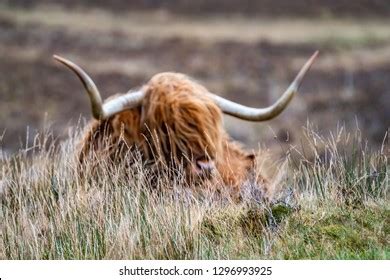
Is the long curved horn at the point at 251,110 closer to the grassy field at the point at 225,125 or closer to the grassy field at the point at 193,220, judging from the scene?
the grassy field at the point at 225,125

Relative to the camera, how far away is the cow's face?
7.04 m

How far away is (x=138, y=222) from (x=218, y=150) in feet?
4.70

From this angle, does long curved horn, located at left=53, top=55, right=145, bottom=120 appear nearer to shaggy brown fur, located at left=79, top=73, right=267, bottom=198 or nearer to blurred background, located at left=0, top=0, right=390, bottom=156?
shaggy brown fur, located at left=79, top=73, right=267, bottom=198

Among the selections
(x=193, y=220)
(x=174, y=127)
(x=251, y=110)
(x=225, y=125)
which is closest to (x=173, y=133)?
(x=174, y=127)

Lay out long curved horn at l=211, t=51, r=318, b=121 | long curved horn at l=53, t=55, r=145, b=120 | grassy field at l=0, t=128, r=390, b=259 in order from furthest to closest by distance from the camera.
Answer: long curved horn at l=211, t=51, r=318, b=121, long curved horn at l=53, t=55, r=145, b=120, grassy field at l=0, t=128, r=390, b=259

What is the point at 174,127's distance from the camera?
721cm

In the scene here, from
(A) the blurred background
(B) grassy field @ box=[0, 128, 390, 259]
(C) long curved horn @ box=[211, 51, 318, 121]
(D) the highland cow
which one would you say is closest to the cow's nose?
(D) the highland cow

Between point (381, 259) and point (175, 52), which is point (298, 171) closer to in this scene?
point (381, 259)

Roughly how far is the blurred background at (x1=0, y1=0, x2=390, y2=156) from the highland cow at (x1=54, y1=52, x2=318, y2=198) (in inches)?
491

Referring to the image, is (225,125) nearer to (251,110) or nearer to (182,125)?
(251,110)

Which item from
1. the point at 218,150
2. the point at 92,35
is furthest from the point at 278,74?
the point at 218,150

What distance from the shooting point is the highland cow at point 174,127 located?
700 cm

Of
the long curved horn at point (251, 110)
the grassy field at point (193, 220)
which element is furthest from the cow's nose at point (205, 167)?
the long curved horn at point (251, 110)
